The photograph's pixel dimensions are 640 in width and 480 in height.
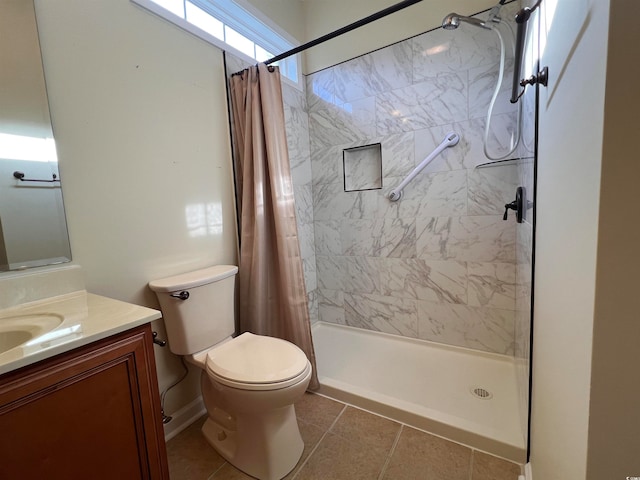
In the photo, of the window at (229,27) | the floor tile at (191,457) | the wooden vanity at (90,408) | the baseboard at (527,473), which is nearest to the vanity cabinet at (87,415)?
the wooden vanity at (90,408)

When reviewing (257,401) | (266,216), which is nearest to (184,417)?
(257,401)

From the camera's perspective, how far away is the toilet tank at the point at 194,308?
127cm

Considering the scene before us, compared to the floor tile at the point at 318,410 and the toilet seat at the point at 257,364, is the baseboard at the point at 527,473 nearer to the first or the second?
the floor tile at the point at 318,410

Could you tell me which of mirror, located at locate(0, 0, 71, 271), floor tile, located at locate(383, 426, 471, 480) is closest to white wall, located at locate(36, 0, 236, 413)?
mirror, located at locate(0, 0, 71, 271)

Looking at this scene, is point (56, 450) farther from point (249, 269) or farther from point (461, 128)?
point (461, 128)

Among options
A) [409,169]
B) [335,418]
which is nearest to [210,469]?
[335,418]

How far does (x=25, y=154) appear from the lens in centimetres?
98

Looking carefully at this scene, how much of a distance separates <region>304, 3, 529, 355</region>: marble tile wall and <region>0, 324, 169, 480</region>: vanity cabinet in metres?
1.68

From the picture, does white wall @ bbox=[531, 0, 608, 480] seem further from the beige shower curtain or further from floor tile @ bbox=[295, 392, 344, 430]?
the beige shower curtain

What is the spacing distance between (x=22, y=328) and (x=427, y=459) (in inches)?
61.8

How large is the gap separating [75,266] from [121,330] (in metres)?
0.53

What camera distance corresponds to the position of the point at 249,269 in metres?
1.66

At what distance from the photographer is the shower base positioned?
129 centimetres

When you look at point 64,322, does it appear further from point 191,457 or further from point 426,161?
point 426,161
